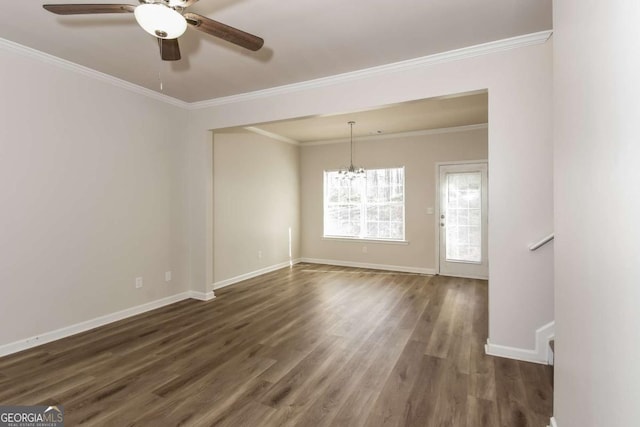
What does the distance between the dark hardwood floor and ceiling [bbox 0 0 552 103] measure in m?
2.79

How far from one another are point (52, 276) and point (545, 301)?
15.0ft

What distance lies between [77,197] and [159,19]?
2.55m

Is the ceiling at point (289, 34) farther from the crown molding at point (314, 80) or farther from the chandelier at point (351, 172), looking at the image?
the chandelier at point (351, 172)

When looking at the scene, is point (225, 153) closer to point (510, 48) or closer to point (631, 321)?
point (510, 48)

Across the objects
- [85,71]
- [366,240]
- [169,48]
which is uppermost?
[85,71]

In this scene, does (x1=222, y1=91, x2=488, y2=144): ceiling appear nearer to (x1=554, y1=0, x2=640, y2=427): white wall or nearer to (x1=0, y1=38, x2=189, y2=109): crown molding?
(x1=0, y1=38, x2=189, y2=109): crown molding

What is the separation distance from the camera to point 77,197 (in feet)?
11.0

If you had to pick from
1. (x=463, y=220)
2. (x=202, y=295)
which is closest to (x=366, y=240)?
(x=463, y=220)

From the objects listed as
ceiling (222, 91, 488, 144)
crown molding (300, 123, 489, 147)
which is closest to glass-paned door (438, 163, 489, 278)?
crown molding (300, 123, 489, 147)

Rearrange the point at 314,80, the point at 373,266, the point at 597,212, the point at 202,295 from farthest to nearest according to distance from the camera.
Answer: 1. the point at 373,266
2. the point at 202,295
3. the point at 314,80
4. the point at 597,212

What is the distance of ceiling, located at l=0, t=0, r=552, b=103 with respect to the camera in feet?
7.88

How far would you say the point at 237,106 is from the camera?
428 cm

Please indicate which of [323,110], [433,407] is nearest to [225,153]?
[323,110]

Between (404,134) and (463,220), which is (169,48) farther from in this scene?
(463,220)
